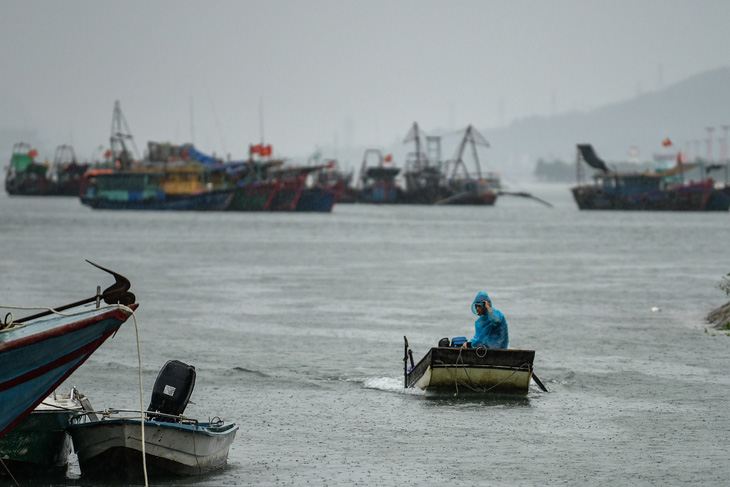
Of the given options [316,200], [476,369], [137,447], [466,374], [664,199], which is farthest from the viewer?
[316,200]

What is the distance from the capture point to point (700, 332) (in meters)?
31.2

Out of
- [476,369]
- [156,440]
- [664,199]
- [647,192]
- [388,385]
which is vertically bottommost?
[388,385]

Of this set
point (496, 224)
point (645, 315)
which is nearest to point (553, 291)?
point (645, 315)

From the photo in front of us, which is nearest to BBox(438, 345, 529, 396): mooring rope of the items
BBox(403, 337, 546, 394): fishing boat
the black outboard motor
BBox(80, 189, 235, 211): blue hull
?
BBox(403, 337, 546, 394): fishing boat

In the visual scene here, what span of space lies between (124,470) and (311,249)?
2211 inches

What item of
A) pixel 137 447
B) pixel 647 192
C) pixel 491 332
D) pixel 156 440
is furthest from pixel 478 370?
pixel 647 192

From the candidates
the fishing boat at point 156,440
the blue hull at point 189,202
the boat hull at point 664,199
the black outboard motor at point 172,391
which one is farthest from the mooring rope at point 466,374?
the boat hull at point 664,199

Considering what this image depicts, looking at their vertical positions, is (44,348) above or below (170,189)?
below

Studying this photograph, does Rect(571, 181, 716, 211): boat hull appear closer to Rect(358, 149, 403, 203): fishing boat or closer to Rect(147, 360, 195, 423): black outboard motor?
Rect(358, 149, 403, 203): fishing boat

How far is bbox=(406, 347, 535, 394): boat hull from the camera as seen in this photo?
2038 centimetres

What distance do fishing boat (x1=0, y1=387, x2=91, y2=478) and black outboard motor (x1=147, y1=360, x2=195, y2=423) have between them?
3.22 ft

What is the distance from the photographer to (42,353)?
44.0 ft

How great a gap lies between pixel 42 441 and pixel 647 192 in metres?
127

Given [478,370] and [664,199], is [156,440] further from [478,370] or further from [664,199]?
[664,199]
